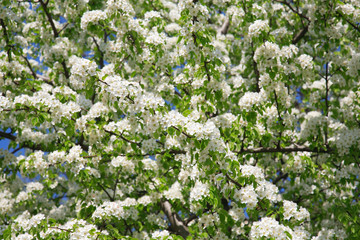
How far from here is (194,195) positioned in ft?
15.1

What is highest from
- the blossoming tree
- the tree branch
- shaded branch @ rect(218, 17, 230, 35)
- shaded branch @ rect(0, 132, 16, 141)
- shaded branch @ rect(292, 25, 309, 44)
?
shaded branch @ rect(292, 25, 309, 44)

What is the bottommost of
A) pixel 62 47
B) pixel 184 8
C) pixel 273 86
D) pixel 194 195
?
pixel 194 195

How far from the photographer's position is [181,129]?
13.7 ft

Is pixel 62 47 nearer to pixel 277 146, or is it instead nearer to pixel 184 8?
pixel 184 8

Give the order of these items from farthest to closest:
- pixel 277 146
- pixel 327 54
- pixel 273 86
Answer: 1. pixel 327 54
2. pixel 277 146
3. pixel 273 86

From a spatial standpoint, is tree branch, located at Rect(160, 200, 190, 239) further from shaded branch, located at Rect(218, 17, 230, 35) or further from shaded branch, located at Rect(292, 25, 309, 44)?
shaded branch, located at Rect(218, 17, 230, 35)

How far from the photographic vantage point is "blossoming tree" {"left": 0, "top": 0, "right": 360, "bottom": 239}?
4.60 m

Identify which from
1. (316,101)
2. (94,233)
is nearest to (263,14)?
(316,101)

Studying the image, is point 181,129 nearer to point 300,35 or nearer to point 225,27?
point 300,35

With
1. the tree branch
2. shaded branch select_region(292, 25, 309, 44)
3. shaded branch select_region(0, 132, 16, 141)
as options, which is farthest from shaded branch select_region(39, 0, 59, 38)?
shaded branch select_region(292, 25, 309, 44)

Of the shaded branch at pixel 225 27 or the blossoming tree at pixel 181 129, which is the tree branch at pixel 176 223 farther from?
the shaded branch at pixel 225 27

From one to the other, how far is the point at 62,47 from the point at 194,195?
15.6 feet

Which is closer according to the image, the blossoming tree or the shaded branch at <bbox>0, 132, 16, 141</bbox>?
the blossoming tree

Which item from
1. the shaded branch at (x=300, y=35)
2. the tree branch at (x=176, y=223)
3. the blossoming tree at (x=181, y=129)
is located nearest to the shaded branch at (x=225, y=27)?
the blossoming tree at (x=181, y=129)
